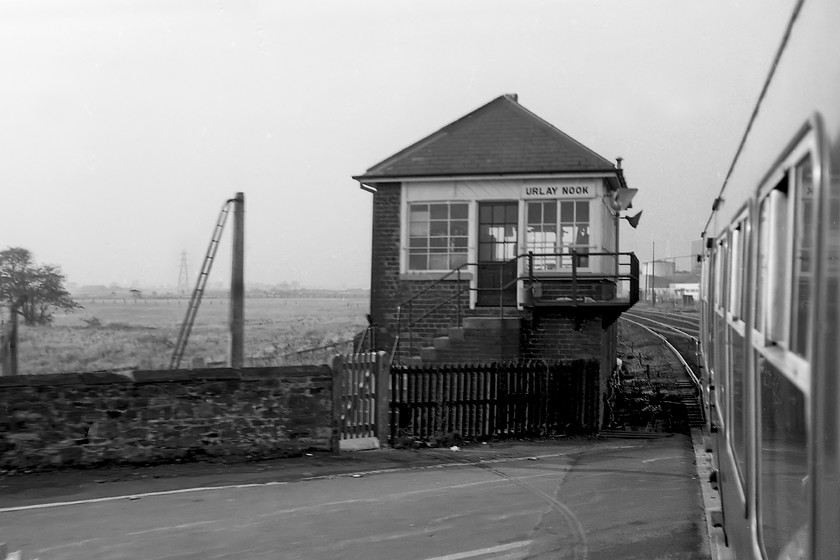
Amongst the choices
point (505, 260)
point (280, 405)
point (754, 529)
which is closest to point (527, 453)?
point (280, 405)

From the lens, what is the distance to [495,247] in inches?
782

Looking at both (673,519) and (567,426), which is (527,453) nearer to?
(567,426)

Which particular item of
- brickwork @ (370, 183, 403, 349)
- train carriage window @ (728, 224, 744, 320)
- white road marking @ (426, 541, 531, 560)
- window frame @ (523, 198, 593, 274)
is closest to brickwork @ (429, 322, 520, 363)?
window frame @ (523, 198, 593, 274)

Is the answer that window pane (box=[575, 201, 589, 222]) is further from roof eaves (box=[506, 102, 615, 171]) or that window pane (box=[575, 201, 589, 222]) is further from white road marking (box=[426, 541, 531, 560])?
white road marking (box=[426, 541, 531, 560])

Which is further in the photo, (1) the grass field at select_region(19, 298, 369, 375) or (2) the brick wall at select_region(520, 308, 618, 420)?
(1) the grass field at select_region(19, 298, 369, 375)

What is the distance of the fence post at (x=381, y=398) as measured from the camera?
12.7 meters

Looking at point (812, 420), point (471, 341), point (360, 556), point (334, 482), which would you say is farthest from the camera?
point (471, 341)

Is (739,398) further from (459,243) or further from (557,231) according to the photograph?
(459,243)

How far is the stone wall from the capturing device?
1056 cm

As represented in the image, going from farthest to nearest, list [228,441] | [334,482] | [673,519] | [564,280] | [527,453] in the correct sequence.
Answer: [564,280], [527,453], [228,441], [334,482], [673,519]

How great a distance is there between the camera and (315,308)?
70.2 meters

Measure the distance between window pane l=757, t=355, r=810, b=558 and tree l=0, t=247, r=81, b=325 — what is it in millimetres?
22263

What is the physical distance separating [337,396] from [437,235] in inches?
332

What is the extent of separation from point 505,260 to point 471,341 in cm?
281
